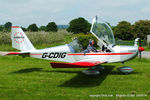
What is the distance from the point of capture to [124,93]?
5758 mm

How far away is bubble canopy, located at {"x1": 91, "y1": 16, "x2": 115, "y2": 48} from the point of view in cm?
818

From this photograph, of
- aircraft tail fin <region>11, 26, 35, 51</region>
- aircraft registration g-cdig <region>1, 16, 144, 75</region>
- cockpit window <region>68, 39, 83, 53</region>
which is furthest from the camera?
aircraft tail fin <region>11, 26, 35, 51</region>

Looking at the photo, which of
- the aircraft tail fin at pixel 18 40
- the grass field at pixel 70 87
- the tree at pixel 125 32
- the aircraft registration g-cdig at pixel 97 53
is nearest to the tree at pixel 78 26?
the tree at pixel 125 32

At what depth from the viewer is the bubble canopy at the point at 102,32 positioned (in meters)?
8.18

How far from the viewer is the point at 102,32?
851 centimetres

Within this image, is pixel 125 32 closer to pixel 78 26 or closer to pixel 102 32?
pixel 78 26

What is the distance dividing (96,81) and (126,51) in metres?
2.02

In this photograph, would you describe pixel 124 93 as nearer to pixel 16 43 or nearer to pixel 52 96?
pixel 52 96

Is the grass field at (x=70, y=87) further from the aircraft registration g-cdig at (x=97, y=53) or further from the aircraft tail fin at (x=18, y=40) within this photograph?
the aircraft tail fin at (x=18, y=40)

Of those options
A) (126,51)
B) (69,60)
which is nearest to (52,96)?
(69,60)

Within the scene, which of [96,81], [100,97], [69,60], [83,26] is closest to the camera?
[100,97]

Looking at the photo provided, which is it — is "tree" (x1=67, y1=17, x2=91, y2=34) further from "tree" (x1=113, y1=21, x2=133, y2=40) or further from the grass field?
the grass field

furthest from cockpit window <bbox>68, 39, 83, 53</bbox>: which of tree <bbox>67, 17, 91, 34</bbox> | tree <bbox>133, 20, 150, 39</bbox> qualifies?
tree <bbox>67, 17, 91, 34</bbox>

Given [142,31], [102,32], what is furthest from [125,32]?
[102,32]
